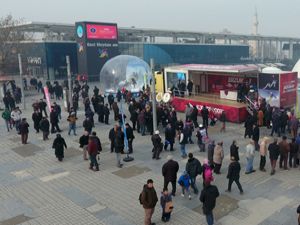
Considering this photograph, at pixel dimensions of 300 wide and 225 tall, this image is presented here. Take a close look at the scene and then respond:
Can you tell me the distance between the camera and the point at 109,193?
1182 centimetres

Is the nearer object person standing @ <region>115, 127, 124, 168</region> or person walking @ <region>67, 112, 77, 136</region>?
person standing @ <region>115, 127, 124, 168</region>

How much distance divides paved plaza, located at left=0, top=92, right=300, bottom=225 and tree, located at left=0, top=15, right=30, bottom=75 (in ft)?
72.8

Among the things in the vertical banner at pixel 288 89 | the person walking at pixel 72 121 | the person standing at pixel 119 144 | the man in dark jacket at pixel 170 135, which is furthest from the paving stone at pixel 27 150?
the vertical banner at pixel 288 89

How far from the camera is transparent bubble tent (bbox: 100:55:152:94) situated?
32.9 m

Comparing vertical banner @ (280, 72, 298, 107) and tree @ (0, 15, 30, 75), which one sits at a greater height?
tree @ (0, 15, 30, 75)

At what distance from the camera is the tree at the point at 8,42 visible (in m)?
35.9

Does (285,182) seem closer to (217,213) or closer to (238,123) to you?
(217,213)

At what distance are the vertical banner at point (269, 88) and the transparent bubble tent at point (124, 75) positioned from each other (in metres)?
13.1

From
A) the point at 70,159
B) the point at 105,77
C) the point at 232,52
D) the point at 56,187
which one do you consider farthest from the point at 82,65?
the point at 232,52

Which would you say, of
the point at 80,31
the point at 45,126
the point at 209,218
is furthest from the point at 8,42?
the point at 209,218

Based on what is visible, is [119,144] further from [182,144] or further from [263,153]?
[263,153]

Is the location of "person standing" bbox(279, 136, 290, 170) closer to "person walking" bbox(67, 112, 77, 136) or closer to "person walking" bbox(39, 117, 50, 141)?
"person walking" bbox(67, 112, 77, 136)

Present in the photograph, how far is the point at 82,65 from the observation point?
46156 mm

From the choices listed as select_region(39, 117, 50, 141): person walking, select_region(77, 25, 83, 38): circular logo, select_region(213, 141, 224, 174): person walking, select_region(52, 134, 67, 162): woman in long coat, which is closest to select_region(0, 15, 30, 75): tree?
select_region(77, 25, 83, 38): circular logo
